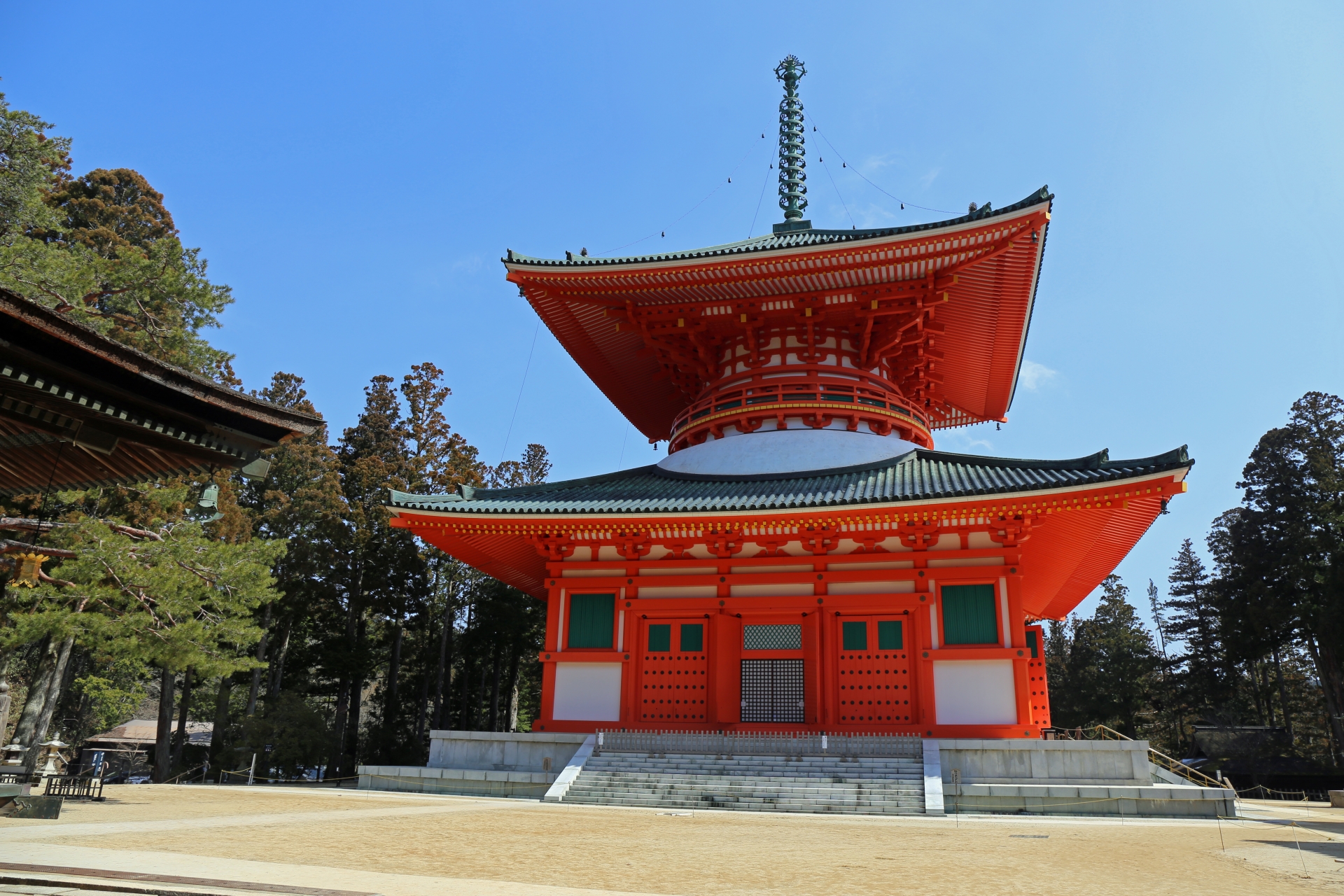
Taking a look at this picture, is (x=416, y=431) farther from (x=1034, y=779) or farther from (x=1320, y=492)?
(x=1320, y=492)

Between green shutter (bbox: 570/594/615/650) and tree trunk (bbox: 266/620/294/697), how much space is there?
23.3 meters

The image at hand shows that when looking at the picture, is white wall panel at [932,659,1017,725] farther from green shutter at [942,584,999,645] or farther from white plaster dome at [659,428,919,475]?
white plaster dome at [659,428,919,475]

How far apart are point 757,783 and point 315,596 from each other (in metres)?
28.7

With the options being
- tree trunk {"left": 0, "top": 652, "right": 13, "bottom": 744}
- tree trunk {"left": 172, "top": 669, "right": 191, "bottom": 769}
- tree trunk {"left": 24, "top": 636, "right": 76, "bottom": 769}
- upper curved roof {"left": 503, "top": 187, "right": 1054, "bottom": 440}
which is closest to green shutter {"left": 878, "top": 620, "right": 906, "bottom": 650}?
upper curved roof {"left": 503, "top": 187, "right": 1054, "bottom": 440}

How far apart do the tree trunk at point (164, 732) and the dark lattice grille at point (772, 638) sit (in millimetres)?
23637

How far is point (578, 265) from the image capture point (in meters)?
20.1

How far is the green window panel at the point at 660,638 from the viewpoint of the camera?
19219 mm

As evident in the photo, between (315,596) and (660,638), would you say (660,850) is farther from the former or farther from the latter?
(315,596)

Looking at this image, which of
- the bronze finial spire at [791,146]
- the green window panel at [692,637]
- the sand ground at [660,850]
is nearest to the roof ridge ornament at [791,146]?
the bronze finial spire at [791,146]

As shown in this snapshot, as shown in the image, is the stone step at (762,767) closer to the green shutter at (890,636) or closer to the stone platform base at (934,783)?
the stone platform base at (934,783)

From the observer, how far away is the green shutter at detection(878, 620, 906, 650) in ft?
58.7

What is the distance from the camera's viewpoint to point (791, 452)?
20.8 m

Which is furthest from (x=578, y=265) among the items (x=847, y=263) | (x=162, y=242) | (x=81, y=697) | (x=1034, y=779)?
(x=81, y=697)

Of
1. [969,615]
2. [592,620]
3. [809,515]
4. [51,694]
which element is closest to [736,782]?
[809,515]
